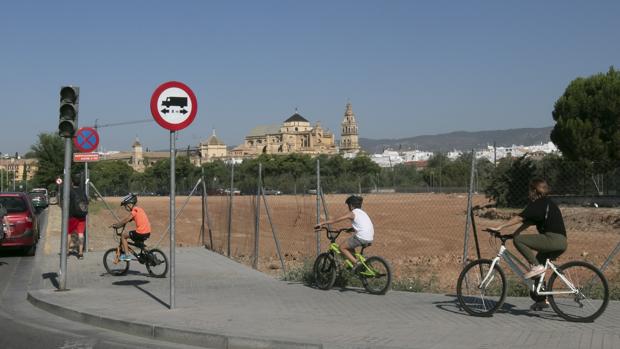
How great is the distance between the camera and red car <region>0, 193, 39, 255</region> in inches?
725

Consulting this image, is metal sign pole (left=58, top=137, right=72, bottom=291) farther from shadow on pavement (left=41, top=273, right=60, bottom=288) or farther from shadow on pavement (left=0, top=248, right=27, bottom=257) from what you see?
shadow on pavement (left=0, top=248, right=27, bottom=257)

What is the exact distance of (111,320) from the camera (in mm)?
9164

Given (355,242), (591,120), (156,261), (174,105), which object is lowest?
(156,261)

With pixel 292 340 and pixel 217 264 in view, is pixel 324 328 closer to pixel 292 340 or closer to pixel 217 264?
pixel 292 340

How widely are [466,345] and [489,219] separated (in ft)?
107

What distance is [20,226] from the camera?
18.5 m

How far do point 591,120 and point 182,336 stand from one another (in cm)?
5099

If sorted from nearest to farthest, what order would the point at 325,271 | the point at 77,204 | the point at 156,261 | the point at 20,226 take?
the point at 325,271 < the point at 156,261 < the point at 77,204 < the point at 20,226

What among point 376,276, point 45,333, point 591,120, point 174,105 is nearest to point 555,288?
Result: point 376,276

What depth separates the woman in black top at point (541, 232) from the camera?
852cm

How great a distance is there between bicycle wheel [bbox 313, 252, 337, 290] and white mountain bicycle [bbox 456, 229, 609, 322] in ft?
8.53

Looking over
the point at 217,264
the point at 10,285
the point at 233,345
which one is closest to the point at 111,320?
the point at 233,345

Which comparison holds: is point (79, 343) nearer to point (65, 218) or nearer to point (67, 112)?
point (65, 218)

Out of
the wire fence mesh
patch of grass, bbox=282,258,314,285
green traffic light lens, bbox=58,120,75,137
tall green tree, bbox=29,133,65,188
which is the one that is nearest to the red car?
the wire fence mesh
